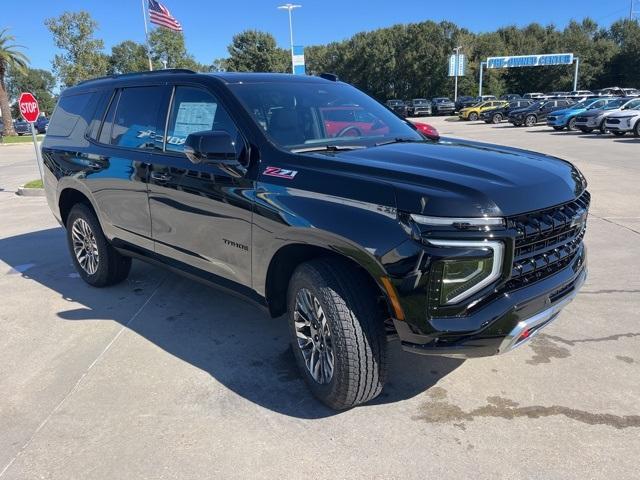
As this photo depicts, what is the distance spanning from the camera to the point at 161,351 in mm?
3955

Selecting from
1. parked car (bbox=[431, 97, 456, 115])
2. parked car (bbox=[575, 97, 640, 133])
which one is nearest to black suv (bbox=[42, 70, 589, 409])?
parked car (bbox=[575, 97, 640, 133])

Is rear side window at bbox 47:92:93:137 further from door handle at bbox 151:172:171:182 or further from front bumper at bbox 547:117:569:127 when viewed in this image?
front bumper at bbox 547:117:569:127

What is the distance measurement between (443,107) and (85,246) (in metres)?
49.4

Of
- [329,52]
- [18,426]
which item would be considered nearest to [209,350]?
[18,426]

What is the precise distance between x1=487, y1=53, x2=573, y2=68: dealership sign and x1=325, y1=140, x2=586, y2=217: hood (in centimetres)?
6161

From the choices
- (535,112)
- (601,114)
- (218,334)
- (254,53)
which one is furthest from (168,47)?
(218,334)

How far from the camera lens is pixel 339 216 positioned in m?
2.72

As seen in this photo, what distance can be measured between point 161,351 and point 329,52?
8138 centimetres

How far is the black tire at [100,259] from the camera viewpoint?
5.03 m

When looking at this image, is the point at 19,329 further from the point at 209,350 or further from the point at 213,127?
the point at 213,127

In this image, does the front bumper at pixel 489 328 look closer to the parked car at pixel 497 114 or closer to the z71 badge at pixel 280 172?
the z71 badge at pixel 280 172

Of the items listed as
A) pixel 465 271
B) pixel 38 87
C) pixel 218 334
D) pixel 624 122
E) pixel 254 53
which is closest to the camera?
pixel 465 271

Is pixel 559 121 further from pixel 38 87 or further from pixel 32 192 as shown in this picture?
pixel 38 87

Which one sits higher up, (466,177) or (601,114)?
(466,177)
